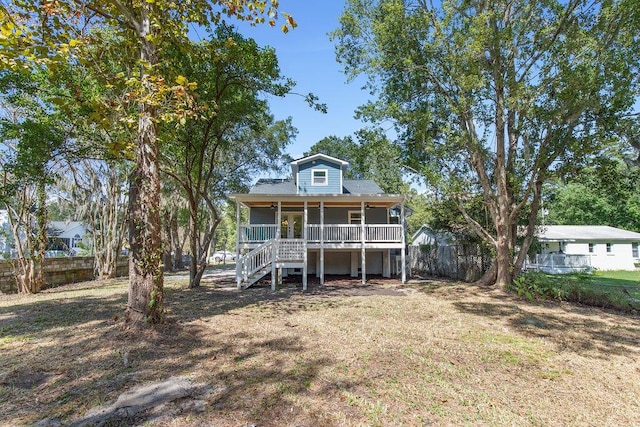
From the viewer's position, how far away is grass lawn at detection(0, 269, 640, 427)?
3387 millimetres

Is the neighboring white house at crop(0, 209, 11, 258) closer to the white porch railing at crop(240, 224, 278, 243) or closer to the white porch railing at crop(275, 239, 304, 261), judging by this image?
the white porch railing at crop(240, 224, 278, 243)

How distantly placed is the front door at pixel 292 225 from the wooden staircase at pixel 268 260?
3.73 metres

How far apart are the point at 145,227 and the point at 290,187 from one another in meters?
11.3

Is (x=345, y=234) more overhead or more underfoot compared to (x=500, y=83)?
more underfoot

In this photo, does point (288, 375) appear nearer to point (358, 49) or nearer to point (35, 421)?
point (35, 421)

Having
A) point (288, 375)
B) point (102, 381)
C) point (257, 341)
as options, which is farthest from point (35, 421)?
point (257, 341)

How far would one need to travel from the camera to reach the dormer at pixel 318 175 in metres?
15.9

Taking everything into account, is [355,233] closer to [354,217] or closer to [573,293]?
[354,217]

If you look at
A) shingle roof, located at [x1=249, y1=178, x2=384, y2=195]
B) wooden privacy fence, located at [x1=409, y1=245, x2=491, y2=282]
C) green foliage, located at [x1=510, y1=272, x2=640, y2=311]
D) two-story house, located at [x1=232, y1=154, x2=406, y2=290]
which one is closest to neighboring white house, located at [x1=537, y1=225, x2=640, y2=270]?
wooden privacy fence, located at [x1=409, y1=245, x2=491, y2=282]

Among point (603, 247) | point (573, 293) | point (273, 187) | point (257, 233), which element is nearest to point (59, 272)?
point (257, 233)

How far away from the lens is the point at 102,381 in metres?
3.97

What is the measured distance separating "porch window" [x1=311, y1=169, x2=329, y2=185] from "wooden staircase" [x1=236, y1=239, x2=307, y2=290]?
148 inches

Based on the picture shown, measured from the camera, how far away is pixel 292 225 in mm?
17109

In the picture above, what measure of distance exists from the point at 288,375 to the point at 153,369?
69.8 inches
